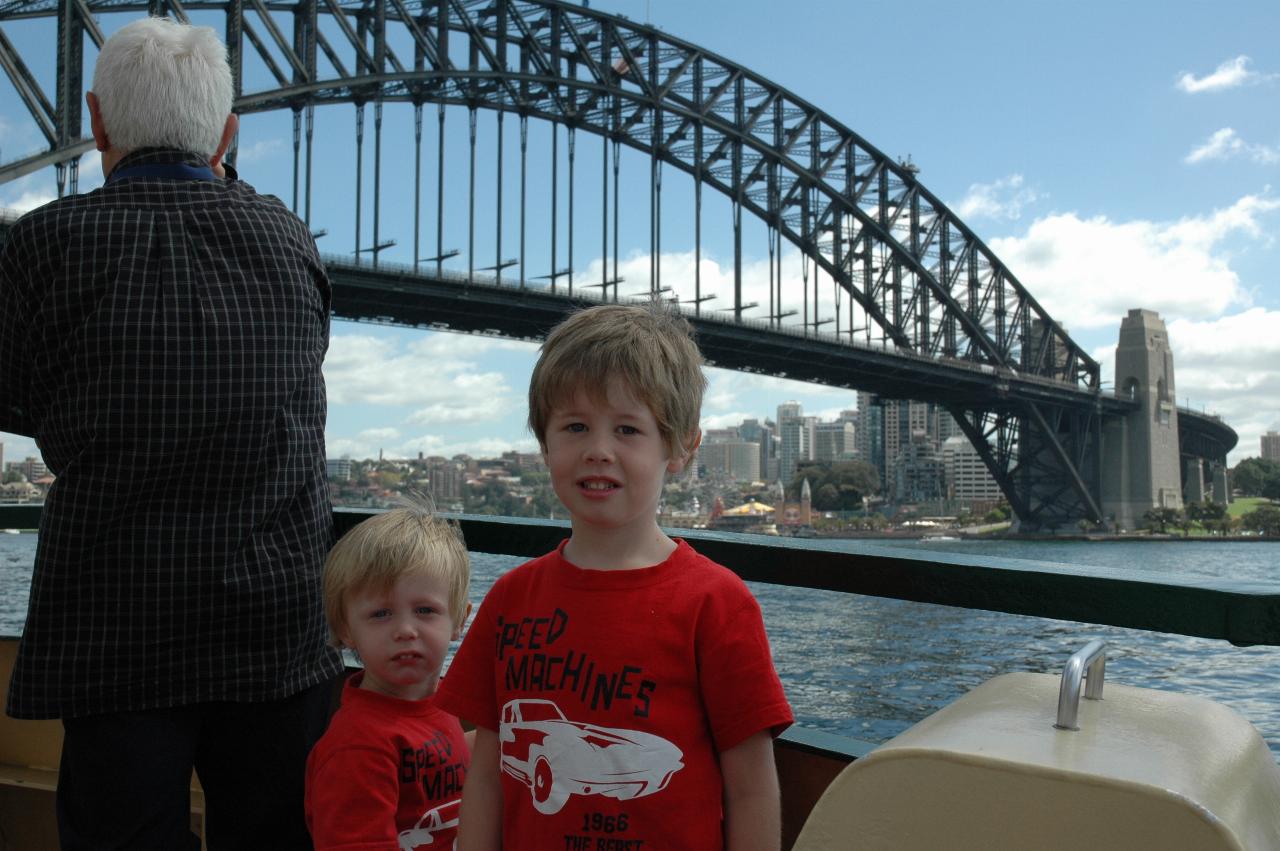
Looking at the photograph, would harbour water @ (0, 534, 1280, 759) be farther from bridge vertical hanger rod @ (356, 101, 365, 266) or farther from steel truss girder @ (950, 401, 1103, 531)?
steel truss girder @ (950, 401, 1103, 531)

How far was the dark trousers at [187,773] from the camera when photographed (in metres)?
1.26

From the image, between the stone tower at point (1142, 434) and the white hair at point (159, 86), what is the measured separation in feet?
122

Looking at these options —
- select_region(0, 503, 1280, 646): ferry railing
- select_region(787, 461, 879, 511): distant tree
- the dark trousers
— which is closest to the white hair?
the dark trousers

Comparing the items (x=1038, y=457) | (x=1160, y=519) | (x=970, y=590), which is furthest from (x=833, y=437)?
(x=970, y=590)

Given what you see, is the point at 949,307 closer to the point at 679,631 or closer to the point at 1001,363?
the point at 1001,363

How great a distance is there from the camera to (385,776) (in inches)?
51.9

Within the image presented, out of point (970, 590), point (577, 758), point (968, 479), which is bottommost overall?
point (577, 758)

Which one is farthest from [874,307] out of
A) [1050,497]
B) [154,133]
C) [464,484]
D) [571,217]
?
[154,133]

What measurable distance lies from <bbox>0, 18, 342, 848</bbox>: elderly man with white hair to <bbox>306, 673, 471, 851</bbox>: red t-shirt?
9cm

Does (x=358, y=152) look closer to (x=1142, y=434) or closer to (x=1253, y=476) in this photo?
(x=1142, y=434)

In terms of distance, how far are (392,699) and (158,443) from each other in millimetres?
398

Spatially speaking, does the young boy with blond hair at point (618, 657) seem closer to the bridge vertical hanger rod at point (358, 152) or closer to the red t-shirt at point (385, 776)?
the red t-shirt at point (385, 776)

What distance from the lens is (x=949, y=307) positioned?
37875 mm

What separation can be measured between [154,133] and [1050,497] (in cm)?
3696
